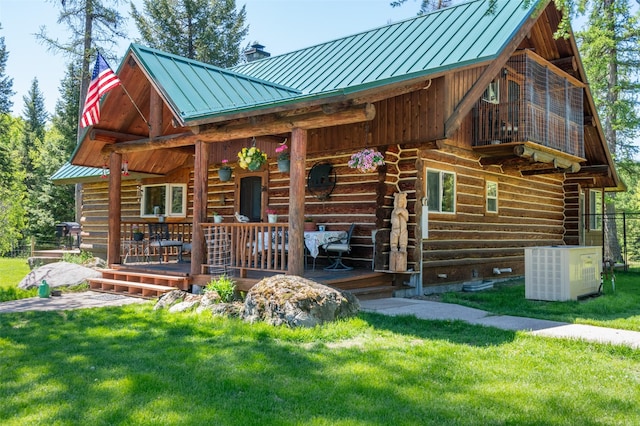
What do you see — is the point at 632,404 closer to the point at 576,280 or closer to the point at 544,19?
the point at 576,280

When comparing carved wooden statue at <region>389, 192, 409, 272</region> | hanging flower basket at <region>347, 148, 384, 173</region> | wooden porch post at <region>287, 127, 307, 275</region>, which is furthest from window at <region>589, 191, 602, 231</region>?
wooden porch post at <region>287, 127, 307, 275</region>

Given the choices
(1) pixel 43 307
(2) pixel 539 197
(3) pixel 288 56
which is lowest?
(1) pixel 43 307

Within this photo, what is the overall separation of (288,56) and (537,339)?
11954 mm

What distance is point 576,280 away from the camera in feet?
32.4

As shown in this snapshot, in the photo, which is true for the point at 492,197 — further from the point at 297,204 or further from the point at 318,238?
the point at 297,204

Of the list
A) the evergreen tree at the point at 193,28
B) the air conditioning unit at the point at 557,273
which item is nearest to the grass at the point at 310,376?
the air conditioning unit at the point at 557,273

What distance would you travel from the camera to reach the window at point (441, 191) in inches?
444

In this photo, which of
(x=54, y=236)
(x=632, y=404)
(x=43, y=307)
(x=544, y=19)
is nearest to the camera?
(x=632, y=404)

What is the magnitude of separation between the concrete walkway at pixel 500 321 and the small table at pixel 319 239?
1.51 m

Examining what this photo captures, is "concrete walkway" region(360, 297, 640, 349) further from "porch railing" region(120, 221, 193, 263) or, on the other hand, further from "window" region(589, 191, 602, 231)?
"window" region(589, 191, 602, 231)

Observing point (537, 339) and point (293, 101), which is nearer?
point (537, 339)

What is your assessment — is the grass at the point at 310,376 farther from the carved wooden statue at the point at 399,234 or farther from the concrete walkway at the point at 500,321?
the carved wooden statue at the point at 399,234

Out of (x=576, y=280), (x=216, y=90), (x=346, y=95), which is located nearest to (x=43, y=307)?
(x=216, y=90)

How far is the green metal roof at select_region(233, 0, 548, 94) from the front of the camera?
10547 millimetres
